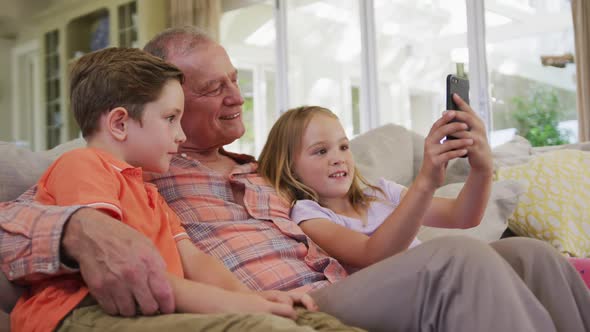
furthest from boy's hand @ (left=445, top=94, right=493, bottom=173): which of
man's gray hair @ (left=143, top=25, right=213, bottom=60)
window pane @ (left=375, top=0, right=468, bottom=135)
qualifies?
window pane @ (left=375, top=0, right=468, bottom=135)

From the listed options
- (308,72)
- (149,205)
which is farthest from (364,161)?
(308,72)

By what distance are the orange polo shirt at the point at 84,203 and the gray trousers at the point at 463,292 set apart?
293 millimetres

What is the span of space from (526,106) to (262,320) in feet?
14.9

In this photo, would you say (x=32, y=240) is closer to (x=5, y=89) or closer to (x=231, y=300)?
(x=231, y=300)

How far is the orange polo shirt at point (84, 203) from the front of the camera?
921 mm

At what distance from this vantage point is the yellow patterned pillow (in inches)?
75.7

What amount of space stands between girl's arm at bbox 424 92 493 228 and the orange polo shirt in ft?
1.76

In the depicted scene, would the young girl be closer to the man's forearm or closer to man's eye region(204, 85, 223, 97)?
man's eye region(204, 85, 223, 97)

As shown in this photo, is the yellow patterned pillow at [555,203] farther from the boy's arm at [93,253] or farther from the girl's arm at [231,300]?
the boy's arm at [93,253]

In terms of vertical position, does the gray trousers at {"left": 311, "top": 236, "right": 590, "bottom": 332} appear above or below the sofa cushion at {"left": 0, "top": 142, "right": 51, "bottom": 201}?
below

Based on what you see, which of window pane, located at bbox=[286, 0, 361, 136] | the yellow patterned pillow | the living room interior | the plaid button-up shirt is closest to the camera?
the plaid button-up shirt

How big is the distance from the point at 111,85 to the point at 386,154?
1127 mm

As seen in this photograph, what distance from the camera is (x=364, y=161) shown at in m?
1.99

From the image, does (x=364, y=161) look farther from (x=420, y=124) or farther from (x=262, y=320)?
(x=420, y=124)
